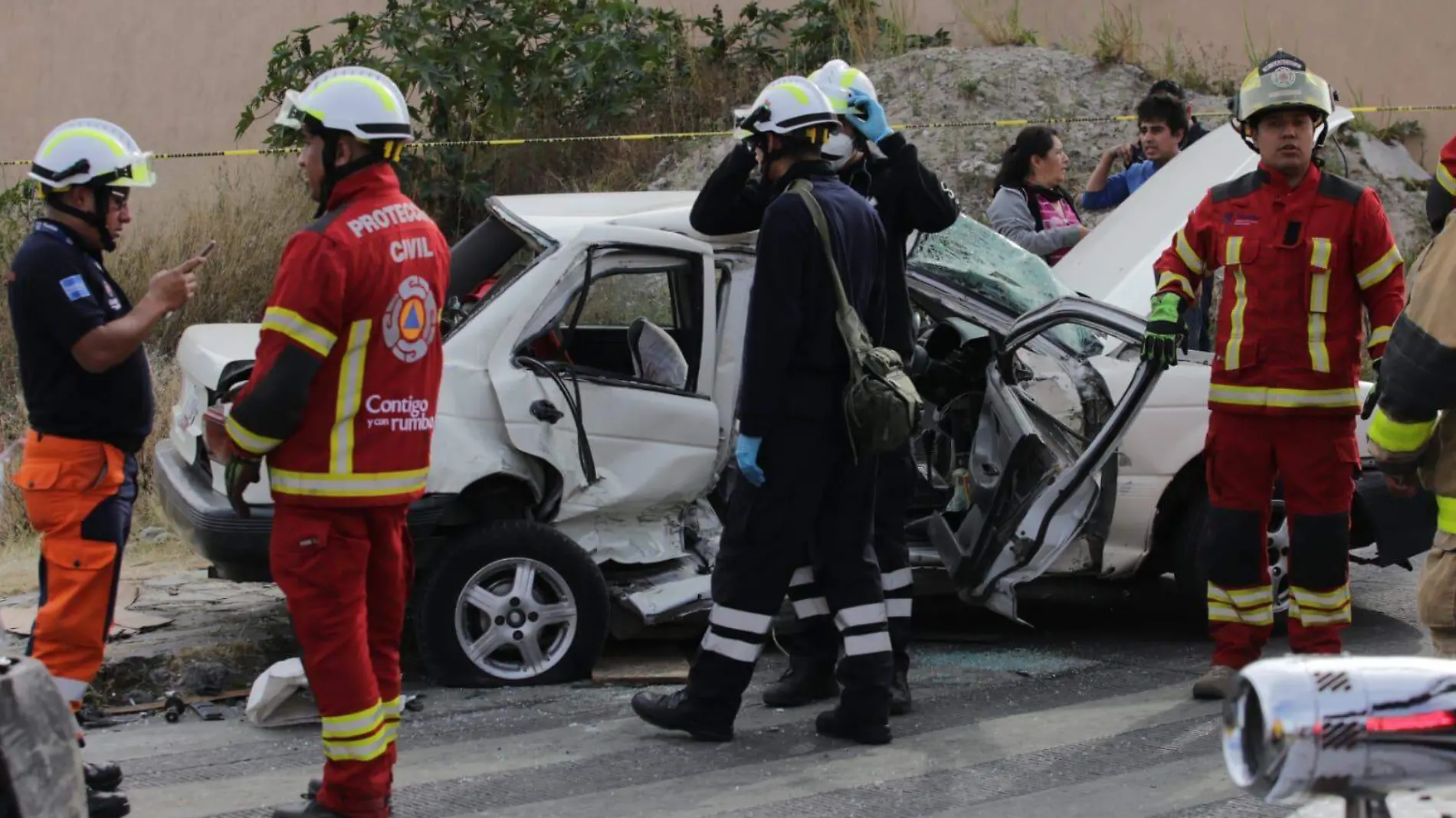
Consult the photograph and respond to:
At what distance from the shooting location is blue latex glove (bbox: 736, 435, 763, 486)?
5.33 m

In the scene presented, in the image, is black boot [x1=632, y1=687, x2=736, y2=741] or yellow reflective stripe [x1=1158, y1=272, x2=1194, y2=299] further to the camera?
yellow reflective stripe [x1=1158, y1=272, x2=1194, y2=299]

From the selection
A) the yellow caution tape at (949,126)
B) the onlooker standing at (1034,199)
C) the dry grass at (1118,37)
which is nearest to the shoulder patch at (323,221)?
the onlooker standing at (1034,199)

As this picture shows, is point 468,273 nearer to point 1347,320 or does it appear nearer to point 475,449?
point 475,449

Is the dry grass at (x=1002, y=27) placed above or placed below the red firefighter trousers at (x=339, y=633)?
above

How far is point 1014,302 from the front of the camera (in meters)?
6.86

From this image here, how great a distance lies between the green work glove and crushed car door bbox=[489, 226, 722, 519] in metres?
1.68

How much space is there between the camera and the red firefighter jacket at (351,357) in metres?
4.31

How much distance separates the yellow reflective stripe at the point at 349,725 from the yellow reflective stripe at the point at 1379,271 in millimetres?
3393

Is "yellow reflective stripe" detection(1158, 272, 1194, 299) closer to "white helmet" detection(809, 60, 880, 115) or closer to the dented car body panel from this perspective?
the dented car body panel

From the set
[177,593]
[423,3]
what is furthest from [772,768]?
[423,3]

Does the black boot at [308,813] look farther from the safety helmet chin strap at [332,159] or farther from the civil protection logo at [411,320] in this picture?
the safety helmet chin strap at [332,159]

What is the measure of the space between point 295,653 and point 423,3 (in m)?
7.60

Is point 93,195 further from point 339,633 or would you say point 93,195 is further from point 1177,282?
point 1177,282

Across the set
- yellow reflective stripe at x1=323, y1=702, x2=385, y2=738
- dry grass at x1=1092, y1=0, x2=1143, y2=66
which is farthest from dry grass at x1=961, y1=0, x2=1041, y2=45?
yellow reflective stripe at x1=323, y1=702, x2=385, y2=738
